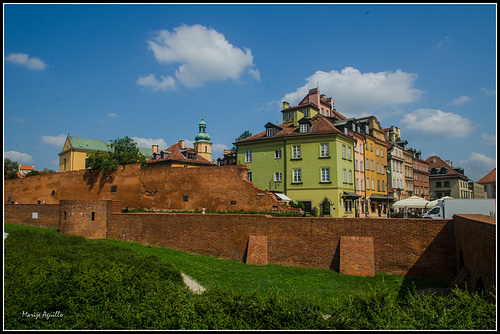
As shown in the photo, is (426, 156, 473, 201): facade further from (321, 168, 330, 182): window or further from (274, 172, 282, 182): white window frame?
(274, 172, 282, 182): white window frame

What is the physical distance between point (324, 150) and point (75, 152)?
2028 inches

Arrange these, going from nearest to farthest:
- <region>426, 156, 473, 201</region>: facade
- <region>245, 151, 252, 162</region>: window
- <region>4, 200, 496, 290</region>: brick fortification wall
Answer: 1. <region>4, 200, 496, 290</region>: brick fortification wall
2. <region>245, 151, 252, 162</region>: window
3. <region>426, 156, 473, 201</region>: facade

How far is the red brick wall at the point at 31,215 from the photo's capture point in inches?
1048

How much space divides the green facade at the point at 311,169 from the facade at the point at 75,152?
41765mm

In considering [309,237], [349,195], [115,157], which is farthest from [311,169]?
[115,157]

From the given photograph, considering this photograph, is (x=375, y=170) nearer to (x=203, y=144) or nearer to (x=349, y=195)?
(x=349, y=195)

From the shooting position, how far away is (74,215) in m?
23.0

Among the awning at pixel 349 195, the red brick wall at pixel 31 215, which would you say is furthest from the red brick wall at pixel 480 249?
the red brick wall at pixel 31 215

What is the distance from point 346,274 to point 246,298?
904cm

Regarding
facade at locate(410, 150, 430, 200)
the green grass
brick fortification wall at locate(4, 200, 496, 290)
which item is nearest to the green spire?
facade at locate(410, 150, 430, 200)

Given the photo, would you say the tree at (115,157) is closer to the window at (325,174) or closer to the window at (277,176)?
the window at (277,176)

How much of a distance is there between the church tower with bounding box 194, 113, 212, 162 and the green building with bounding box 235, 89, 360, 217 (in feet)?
142

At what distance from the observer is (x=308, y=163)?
105 ft

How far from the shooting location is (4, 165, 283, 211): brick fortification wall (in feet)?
80.1
